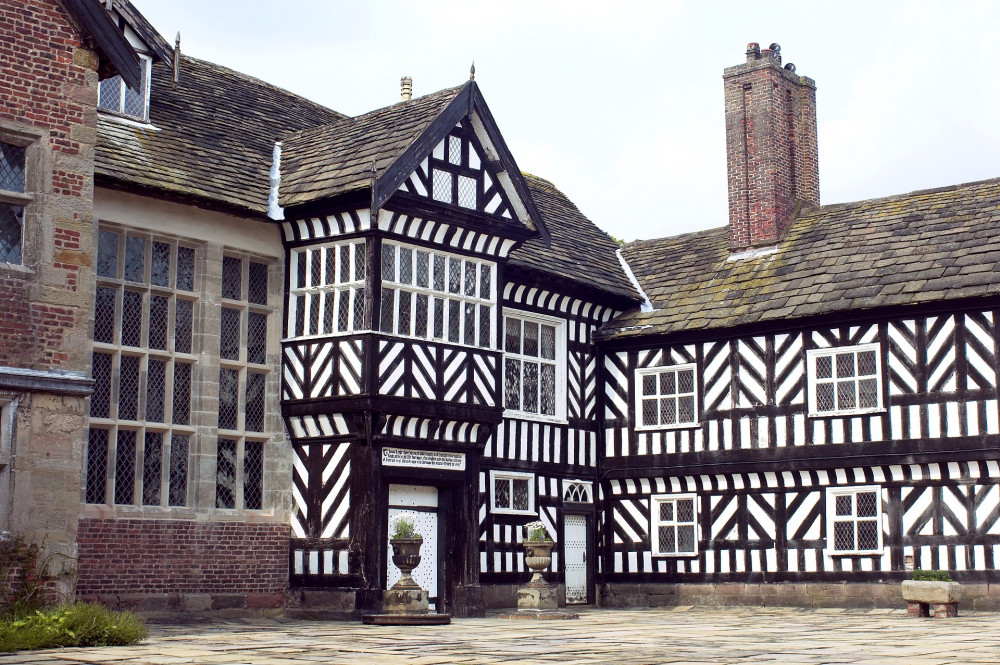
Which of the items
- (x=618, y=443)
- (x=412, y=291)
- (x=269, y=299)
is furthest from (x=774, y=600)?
(x=269, y=299)

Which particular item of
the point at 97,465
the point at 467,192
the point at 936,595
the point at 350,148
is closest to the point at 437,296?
the point at 467,192

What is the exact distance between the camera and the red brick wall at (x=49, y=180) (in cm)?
1304

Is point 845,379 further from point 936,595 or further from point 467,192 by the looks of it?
point 467,192

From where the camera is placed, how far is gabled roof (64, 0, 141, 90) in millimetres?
13883

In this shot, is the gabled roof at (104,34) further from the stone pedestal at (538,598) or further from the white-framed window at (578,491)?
the white-framed window at (578,491)

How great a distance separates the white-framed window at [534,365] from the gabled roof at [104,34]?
885 cm

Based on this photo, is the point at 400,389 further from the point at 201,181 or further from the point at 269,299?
the point at 201,181

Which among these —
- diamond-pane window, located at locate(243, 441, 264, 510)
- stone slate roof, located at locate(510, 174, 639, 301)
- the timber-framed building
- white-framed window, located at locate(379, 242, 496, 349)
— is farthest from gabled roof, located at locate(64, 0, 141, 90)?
stone slate roof, located at locate(510, 174, 639, 301)

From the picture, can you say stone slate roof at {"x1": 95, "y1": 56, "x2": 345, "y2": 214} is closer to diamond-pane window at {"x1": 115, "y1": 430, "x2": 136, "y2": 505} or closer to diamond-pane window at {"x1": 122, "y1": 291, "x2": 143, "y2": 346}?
diamond-pane window at {"x1": 122, "y1": 291, "x2": 143, "y2": 346}

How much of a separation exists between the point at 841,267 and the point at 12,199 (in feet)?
46.3

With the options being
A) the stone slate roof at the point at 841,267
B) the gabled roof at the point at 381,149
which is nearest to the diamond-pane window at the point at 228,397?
the gabled roof at the point at 381,149

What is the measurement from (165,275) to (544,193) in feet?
35.4

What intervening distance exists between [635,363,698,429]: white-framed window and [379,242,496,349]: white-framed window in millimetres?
4321

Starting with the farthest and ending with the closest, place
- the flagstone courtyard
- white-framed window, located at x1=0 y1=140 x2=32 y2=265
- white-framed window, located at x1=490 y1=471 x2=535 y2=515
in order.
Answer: white-framed window, located at x1=490 y1=471 x2=535 y2=515
white-framed window, located at x1=0 y1=140 x2=32 y2=265
the flagstone courtyard
